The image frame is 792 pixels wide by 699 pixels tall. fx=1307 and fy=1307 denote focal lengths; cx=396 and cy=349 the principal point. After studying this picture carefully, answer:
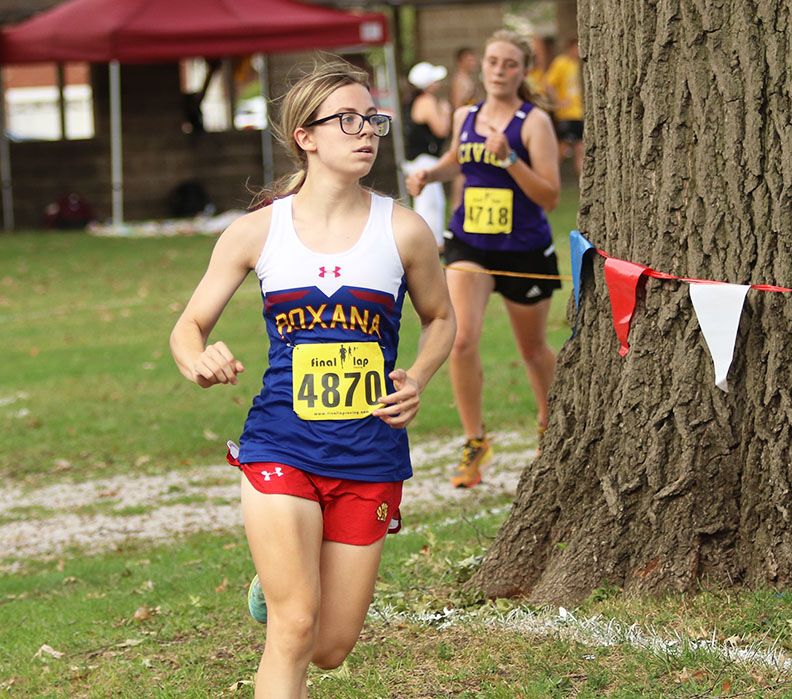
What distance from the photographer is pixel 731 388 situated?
13.2 feet

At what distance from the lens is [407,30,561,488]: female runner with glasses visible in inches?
271

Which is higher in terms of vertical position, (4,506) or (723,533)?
(723,533)

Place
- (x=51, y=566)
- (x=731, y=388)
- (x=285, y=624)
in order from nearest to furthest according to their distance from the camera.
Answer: (x=285, y=624) < (x=731, y=388) < (x=51, y=566)

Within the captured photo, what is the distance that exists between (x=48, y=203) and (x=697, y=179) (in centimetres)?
2108

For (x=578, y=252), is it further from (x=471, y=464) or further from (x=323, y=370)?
(x=471, y=464)

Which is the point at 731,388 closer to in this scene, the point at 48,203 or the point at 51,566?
the point at 51,566

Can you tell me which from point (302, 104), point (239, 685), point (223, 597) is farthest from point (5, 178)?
point (302, 104)

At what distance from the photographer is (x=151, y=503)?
7180mm

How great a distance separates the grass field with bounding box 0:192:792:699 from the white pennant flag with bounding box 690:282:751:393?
717 millimetres

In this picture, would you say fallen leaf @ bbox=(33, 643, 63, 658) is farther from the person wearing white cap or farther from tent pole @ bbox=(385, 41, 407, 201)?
tent pole @ bbox=(385, 41, 407, 201)

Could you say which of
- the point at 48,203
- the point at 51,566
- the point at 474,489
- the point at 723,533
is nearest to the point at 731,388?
the point at 723,533

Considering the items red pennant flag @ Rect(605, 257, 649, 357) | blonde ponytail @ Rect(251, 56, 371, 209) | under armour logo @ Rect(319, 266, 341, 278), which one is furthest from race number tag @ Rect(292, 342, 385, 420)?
red pennant flag @ Rect(605, 257, 649, 357)

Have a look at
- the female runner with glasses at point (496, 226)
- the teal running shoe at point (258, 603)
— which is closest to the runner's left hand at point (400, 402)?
the teal running shoe at point (258, 603)

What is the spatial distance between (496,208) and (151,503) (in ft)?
8.12
